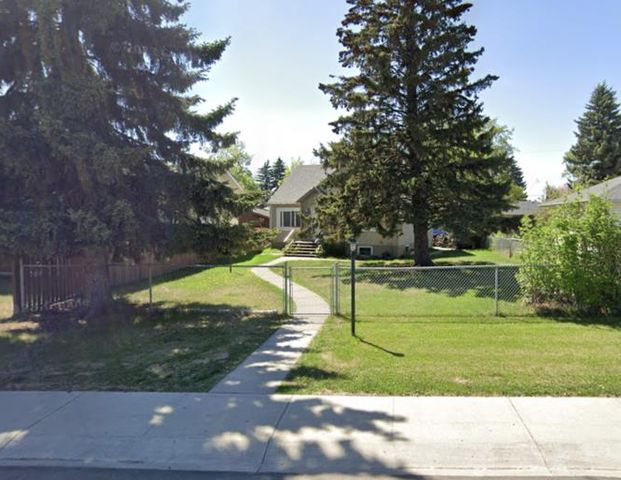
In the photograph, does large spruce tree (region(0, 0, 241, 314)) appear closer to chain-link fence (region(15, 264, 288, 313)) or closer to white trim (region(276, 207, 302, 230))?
chain-link fence (region(15, 264, 288, 313))

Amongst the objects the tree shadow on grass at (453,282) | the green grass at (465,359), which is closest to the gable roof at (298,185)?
the tree shadow on grass at (453,282)

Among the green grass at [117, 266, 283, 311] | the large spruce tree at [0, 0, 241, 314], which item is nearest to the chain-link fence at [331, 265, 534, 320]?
the green grass at [117, 266, 283, 311]

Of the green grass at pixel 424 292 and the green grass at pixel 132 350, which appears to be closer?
the green grass at pixel 132 350

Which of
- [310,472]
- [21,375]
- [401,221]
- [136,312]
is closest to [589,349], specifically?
[310,472]

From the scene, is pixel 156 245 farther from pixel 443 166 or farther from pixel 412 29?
pixel 412 29

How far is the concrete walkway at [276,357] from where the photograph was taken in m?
5.98

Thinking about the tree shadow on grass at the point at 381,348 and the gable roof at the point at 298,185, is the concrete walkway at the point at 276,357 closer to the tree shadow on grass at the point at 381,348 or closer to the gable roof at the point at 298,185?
the tree shadow on grass at the point at 381,348

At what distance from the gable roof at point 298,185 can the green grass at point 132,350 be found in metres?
22.1

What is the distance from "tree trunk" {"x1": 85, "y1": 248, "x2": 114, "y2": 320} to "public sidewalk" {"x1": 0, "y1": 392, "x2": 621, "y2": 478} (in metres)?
5.61

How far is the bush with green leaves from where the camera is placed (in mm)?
9984

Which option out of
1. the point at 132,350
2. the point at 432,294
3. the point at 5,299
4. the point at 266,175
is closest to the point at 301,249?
the point at 432,294

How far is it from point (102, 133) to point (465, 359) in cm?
851

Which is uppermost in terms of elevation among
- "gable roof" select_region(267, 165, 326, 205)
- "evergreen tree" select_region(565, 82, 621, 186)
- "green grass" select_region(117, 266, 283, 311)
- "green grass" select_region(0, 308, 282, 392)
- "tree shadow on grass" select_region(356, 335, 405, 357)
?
"evergreen tree" select_region(565, 82, 621, 186)

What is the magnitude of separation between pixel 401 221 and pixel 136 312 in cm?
1229
